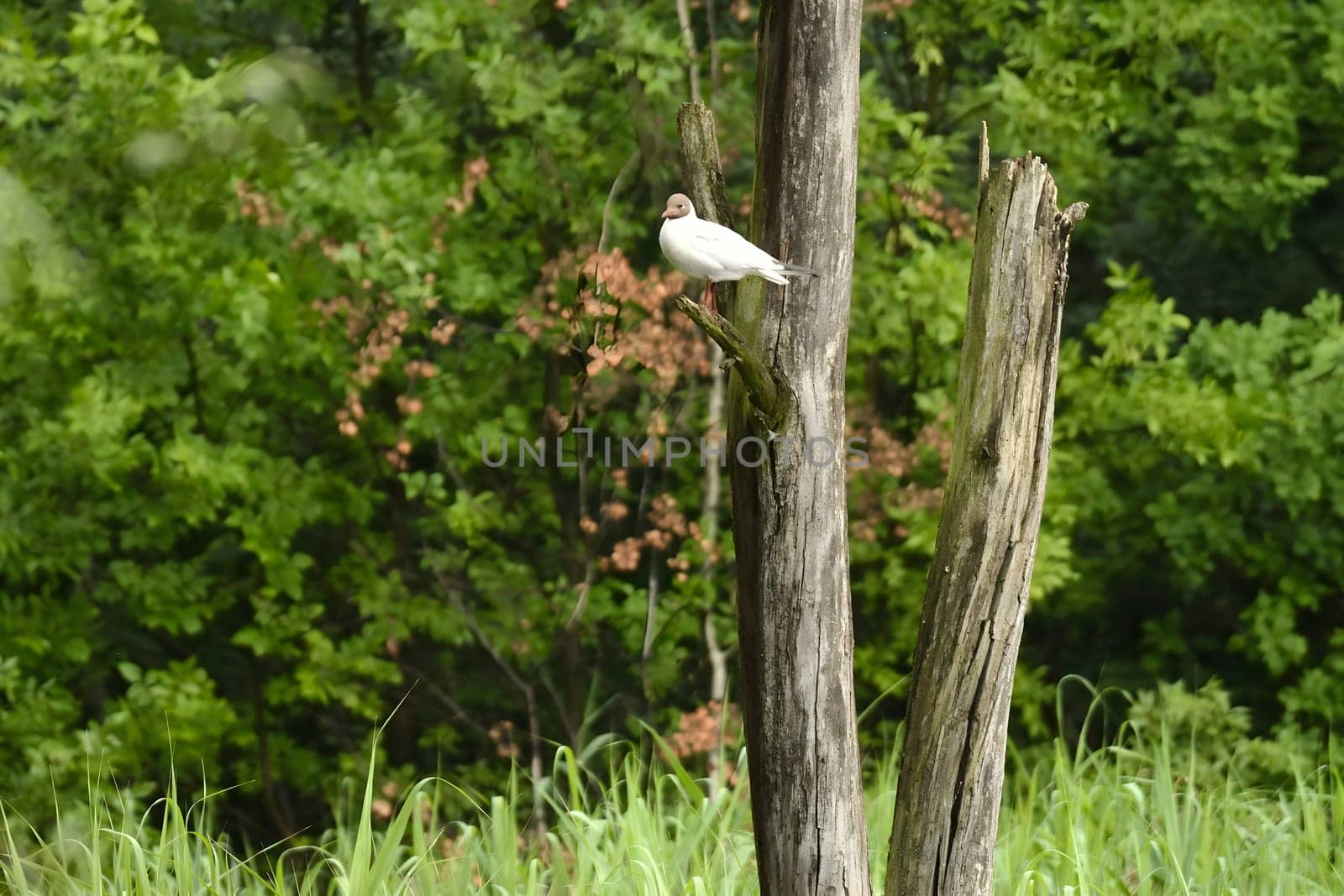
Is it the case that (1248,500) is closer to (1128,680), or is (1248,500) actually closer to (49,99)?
(1128,680)

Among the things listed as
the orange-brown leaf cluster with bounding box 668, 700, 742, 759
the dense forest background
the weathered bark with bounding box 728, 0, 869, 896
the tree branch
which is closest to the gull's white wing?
the tree branch

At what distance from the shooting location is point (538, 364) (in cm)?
593

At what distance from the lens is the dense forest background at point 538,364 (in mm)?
5094

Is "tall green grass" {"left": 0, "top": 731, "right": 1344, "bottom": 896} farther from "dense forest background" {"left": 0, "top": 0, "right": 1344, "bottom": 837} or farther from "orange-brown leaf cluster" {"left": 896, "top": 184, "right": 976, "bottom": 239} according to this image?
"orange-brown leaf cluster" {"left": 896, "top": 184, "right": 976, "bottom": 239}

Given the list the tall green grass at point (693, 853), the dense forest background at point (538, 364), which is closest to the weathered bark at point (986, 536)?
the tall green grass at point (693, 853)

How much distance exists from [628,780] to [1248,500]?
3483 mm

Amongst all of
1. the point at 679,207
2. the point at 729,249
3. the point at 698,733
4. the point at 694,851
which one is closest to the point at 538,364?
the point at 698,733

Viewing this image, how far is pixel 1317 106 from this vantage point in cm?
543

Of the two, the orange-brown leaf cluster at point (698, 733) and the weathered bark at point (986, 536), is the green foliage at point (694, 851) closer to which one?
the weathered bark at point (986, 536)

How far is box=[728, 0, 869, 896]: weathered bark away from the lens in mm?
2279

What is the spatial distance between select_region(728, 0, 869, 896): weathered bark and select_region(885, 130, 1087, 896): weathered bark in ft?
0.46

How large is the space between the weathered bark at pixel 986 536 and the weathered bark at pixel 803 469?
0.14 metres

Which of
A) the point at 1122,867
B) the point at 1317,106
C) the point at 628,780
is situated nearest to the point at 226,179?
the point at 628,780

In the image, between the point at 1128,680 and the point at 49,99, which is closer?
the point at 49,99
